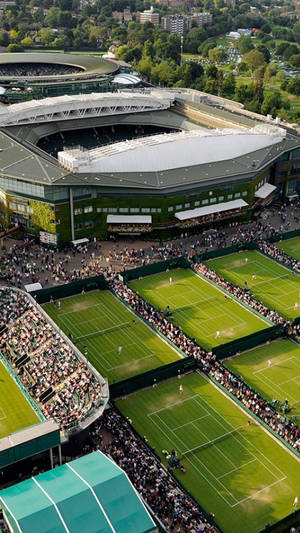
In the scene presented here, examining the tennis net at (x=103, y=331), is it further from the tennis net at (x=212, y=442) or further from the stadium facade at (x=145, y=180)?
the stadium facade at (x=145, y=180)

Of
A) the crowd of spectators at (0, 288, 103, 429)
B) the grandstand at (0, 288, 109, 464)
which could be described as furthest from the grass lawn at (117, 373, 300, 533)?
the grandstand at (0, 288, 109, 464)

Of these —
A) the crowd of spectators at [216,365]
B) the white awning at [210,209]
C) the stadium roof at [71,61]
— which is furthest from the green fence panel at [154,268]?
the stadium roof at [71,61]

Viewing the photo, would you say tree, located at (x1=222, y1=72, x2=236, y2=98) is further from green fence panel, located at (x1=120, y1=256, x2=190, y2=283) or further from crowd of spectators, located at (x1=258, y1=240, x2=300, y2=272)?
green fence panel, located at (x1=120, y1=256, x2=190, y2=283)

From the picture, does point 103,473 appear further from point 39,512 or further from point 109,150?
point 109,150

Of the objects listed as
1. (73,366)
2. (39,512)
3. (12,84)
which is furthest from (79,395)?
(12,84)

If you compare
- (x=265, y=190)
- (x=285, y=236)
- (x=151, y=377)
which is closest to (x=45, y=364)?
(x=151, y=377)

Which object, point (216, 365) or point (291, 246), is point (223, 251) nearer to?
point (291, 246)
